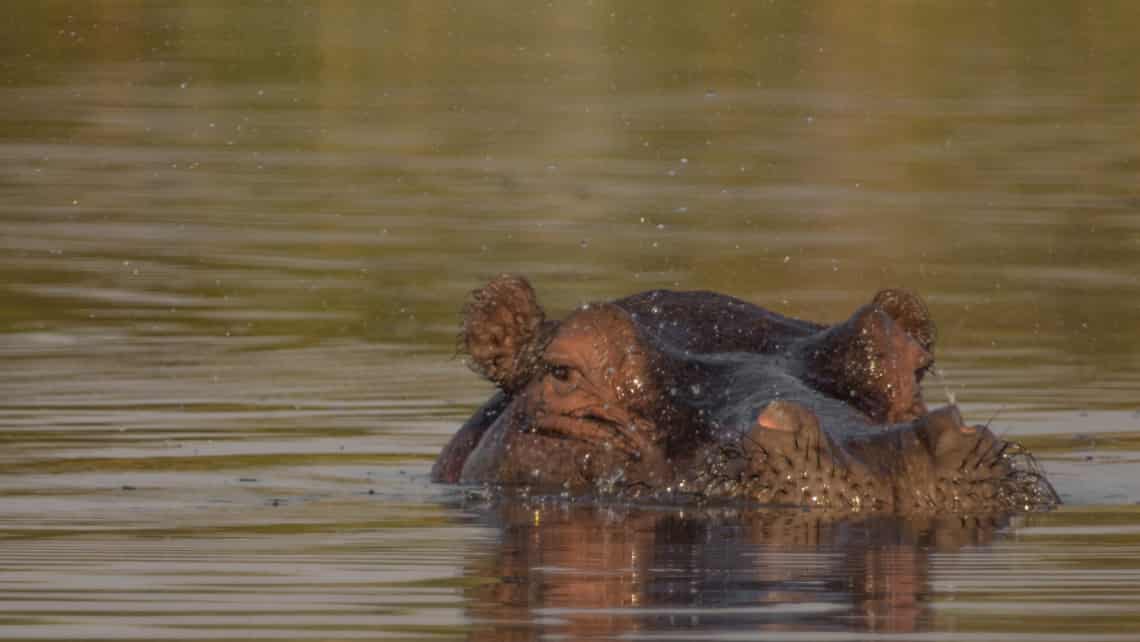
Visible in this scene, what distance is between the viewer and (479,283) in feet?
53.5

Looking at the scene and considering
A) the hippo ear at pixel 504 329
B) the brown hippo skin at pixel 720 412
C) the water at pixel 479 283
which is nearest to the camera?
the water at pixel 479 283

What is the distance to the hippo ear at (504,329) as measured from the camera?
9078 millimetres

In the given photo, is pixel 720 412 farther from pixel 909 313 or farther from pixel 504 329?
pixel 909 313

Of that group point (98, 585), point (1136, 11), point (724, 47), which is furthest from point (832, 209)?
point (1136, 11)

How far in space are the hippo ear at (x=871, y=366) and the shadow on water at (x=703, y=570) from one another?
0.76 metres

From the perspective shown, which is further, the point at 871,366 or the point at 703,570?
the point at 871,366

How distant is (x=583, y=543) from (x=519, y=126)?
20420 millimetres

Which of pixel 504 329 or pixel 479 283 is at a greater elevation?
pixel 504 329

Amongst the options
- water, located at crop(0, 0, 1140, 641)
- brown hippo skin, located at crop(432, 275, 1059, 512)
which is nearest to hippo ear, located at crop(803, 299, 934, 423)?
brown hippo skin, located at crop(432, 275, 1059, 512)

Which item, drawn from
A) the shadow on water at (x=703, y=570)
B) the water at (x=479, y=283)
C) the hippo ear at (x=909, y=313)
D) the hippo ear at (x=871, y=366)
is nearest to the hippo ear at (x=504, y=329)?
the water at (x=479, y=283)

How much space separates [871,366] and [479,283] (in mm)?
7710

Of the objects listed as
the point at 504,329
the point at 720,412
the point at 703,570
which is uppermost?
the point at 504,329

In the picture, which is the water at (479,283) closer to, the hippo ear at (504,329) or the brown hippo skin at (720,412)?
the brown hippo skin at (720,412)

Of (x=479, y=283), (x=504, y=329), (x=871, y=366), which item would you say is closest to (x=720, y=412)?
(x=871, y=366)
